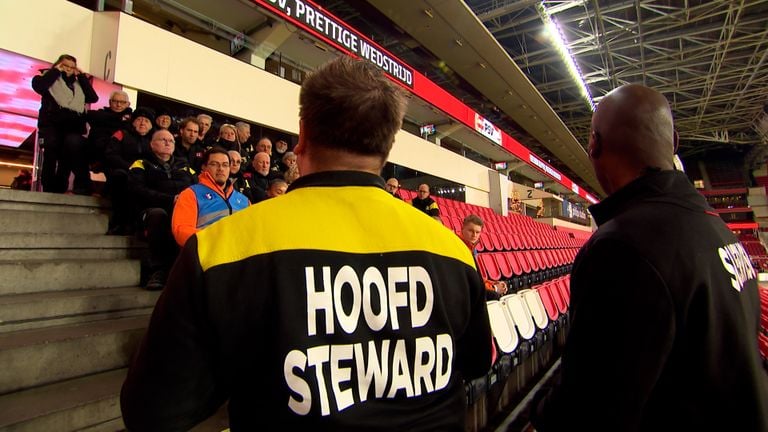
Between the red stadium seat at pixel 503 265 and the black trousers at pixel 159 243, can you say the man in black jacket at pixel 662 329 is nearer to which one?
the black trousers at pixel 159 243

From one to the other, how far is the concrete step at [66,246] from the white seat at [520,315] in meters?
2.63

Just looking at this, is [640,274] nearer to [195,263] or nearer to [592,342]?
[592,342]

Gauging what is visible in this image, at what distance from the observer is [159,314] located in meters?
0.55

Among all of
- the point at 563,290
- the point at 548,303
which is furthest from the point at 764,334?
the point at 548,303

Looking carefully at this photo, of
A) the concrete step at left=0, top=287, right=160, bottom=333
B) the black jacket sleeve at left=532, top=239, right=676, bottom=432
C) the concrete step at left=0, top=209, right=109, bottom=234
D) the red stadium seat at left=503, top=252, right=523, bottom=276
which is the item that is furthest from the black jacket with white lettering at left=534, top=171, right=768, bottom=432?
the red stadium seat at left=503, top=252, right=523, bottom=276

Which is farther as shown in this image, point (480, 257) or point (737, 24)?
point (737, 24)

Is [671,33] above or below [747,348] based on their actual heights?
above

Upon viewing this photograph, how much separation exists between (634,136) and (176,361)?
1.07 meters

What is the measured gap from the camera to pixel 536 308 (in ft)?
10.0

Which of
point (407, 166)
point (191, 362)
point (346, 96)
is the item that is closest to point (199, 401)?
point (191, 362)

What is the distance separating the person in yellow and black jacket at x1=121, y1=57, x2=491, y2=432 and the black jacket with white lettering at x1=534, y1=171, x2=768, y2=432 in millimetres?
327

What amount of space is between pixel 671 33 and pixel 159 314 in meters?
13.2

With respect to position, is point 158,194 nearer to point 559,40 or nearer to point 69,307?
point 69,307

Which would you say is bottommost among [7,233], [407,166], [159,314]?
[159,314]
